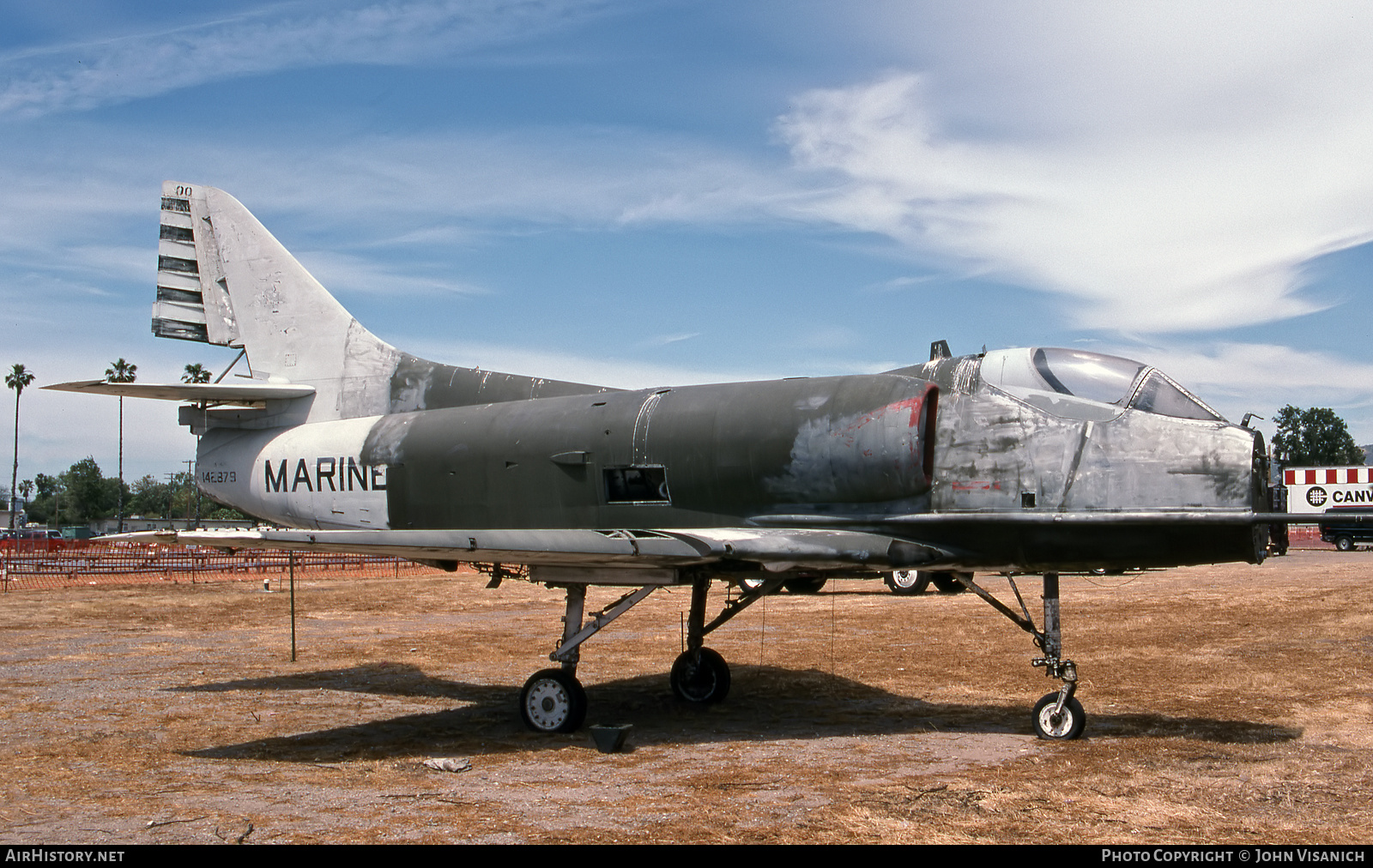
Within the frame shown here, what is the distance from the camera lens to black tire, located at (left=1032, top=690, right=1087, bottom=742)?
973cm

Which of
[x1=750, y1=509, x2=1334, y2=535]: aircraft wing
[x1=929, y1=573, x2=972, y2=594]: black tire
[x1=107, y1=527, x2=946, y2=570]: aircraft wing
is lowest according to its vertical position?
[x1=929, y1=573, x2=972, y2=594]: black tire

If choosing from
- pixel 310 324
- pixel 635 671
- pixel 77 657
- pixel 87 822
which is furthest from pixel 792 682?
pixel 77 657

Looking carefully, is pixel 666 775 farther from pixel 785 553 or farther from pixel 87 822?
pixel 87 822

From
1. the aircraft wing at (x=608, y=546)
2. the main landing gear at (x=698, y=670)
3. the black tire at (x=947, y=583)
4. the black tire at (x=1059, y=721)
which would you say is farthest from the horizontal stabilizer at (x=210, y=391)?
the black tire at (x=1059, y=721)

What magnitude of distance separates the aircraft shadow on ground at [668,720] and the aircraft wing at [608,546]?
1843 millimetres

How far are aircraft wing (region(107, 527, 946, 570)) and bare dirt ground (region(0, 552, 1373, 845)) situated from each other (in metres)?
1.76

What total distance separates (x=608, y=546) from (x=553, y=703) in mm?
2249

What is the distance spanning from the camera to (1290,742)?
373 inches

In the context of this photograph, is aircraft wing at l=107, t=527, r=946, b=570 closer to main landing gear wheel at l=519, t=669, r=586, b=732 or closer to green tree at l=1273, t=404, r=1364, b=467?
main landing gear wheel at l=519, t=669, r=586, b=732

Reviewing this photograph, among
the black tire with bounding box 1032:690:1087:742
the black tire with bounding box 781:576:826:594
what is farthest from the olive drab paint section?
the black tire with bounding box 1032:690:1087:742

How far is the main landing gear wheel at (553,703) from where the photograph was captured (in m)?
10.6

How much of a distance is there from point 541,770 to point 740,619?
1479 cm

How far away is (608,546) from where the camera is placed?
9.38 m

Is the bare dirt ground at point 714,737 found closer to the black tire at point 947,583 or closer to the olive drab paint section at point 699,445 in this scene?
the black tire at point 947,583
